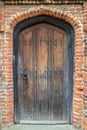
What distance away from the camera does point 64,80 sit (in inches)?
173

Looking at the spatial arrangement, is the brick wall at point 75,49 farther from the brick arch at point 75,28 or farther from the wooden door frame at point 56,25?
the wooden door frame at point 56,25

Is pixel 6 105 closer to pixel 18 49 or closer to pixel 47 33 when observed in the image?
pixel 18 49

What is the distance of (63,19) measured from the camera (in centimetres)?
413

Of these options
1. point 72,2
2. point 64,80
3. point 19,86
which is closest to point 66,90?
point 64,80

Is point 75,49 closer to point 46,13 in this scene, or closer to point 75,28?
point 75,28

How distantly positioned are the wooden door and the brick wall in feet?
0.93

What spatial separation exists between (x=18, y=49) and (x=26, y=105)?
1189mm

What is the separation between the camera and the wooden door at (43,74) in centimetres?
433

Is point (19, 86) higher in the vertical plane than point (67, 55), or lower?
lower

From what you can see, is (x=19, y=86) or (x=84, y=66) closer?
(x=84, y=66)

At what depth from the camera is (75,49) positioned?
13.7 feet

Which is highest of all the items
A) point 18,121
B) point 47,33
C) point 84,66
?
point 47,33

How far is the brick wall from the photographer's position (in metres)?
4.05

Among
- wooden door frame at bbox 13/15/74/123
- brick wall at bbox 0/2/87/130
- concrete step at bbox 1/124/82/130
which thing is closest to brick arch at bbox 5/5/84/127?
brick wall at bbox 0/2/87/130
